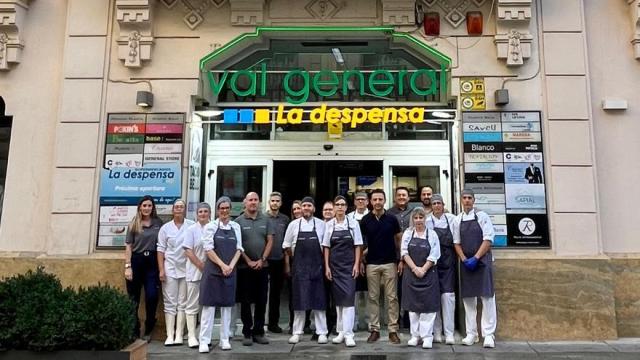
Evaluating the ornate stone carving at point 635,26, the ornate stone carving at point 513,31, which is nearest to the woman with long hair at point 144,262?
the ornate stone carving at point 513,31

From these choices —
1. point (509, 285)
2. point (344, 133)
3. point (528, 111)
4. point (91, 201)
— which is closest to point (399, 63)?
point (344, 133)

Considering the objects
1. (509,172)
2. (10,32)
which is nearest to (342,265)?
(509,172)

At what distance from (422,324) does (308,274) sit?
1.72 m

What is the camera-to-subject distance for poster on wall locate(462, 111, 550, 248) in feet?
24.9

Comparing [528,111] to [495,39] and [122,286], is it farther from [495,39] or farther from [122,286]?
[122,286]

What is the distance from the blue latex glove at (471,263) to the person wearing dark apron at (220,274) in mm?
3171

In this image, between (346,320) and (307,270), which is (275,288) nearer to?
(307,270)

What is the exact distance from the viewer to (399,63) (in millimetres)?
8898

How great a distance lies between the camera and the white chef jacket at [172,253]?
702 centimetres

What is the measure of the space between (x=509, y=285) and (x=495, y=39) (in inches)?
154

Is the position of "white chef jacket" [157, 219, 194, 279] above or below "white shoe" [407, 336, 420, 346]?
above

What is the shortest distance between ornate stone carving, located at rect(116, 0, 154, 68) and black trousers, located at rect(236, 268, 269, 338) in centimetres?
403

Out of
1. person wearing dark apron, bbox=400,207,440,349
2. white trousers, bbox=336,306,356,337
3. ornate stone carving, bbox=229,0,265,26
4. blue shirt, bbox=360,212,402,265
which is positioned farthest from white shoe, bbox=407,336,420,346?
ornate stone carving, bbox=229,0,265,26

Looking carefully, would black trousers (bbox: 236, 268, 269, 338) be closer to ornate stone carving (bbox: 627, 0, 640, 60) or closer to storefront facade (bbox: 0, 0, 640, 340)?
storefront facade (bbox: 0, 0, 640, 340)
